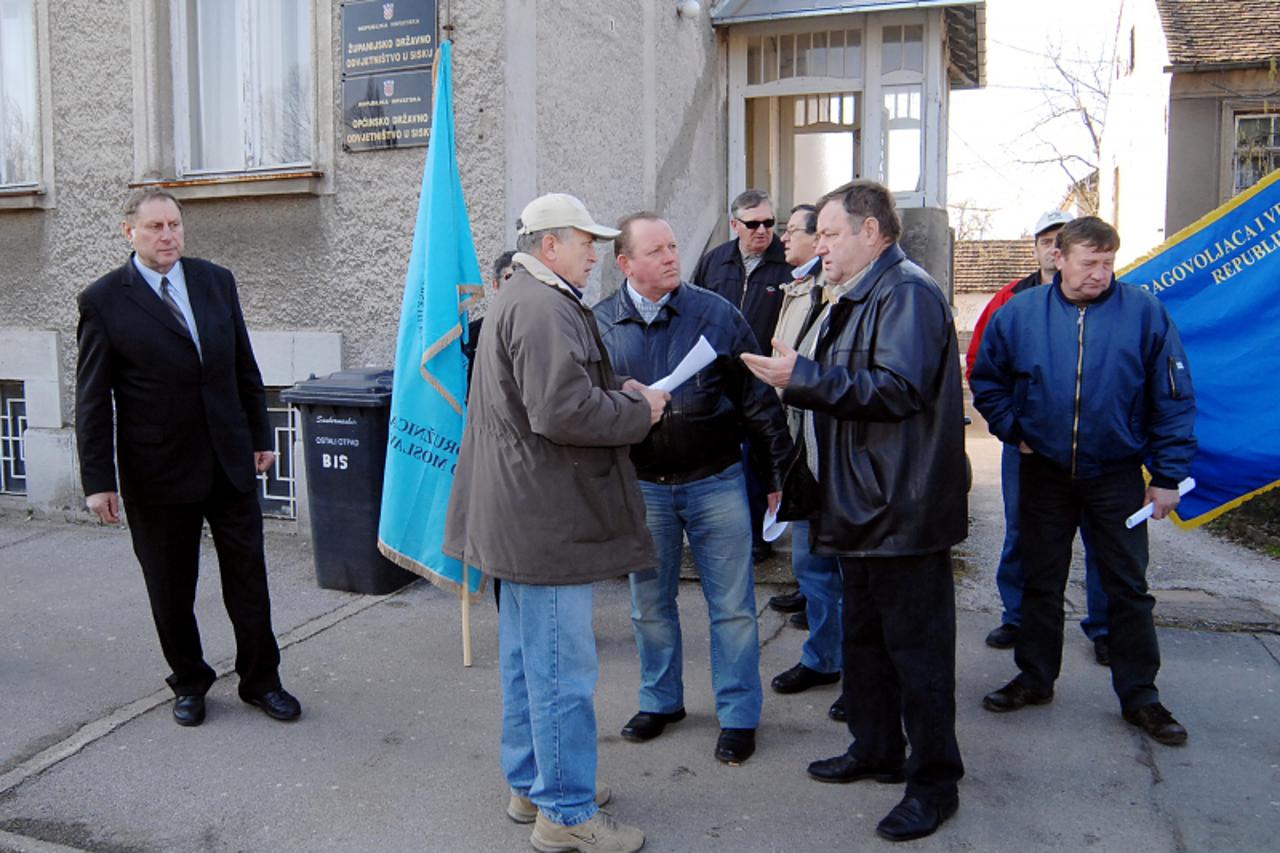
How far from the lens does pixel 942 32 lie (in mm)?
9133

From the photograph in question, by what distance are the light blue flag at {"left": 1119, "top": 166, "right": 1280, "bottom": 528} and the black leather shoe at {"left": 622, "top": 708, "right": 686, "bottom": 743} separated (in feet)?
8.69

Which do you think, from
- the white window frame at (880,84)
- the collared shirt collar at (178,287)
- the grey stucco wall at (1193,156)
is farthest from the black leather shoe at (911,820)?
the grey stucco wall at (1193,156)

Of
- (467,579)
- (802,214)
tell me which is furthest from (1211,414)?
(467,579)

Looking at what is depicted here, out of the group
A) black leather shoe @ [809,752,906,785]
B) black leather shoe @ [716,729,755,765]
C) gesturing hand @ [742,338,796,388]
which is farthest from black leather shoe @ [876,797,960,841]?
gesturing hand @ [742,338,796,388]

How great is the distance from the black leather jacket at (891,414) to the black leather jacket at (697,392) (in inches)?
21.5

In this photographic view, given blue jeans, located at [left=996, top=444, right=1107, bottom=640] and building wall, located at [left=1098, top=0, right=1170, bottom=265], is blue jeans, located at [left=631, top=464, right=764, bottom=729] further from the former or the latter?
building wall, located at [left=1098, top=0, right=1170, bottom=265]

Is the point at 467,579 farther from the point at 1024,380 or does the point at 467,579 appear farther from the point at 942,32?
the point at 942,32

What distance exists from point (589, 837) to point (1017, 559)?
267 cm

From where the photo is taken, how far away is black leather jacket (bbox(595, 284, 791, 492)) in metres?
3.78

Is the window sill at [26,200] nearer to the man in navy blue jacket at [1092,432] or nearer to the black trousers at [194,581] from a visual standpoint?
the black trousers at [194,581]

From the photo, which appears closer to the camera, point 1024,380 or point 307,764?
point 307,764

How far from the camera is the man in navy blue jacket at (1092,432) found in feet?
12.9

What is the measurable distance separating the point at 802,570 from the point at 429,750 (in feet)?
5.30

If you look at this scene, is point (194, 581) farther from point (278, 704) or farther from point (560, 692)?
point (560, 692)
